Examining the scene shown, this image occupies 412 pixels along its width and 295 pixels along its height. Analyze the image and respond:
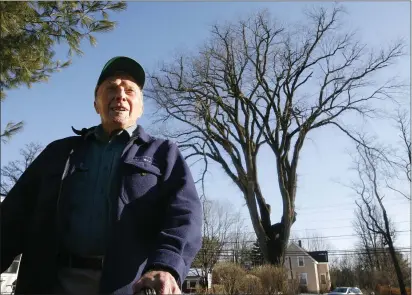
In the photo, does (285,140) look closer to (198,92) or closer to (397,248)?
(198,92)

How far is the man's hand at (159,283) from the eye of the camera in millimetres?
1148

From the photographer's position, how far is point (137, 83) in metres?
1.94

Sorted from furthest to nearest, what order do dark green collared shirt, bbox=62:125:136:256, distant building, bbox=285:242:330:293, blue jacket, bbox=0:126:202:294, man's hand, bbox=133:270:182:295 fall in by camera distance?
distant building, bbox=285:242:330:293 → dark green collared shirt, bbox=62:125:136:256 → blue jacket, bbox=0:126:202:294 → man's hand, bbox=133:270:182:295

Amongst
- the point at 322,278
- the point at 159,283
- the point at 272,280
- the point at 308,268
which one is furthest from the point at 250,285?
the point at 322,278

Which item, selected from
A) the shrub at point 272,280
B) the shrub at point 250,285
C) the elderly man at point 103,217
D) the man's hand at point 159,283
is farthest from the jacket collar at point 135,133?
the shrub at point 272,280

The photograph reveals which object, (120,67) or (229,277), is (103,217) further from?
(229,277)

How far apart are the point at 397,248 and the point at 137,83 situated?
150 ft

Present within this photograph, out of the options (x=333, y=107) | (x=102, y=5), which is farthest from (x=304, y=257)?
(x=102, y=5)

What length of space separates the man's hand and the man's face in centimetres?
82

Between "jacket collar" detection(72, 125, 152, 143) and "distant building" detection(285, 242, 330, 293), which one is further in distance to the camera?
"distant building" detection(285, 242, 330, 293)

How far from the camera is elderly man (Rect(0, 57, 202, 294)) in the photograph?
1382 mm

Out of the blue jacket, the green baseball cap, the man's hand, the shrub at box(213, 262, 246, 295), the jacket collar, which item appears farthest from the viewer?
the shrub at box(213, 262, 246, 295)

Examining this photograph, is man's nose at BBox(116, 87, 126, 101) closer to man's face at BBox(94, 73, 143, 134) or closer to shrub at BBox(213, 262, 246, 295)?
man's face at BBox(94, 73, 143, 134)

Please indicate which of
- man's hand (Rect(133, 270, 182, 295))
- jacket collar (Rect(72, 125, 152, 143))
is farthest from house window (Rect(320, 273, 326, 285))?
man's hand (Rect(133, 270, 182, 295))
